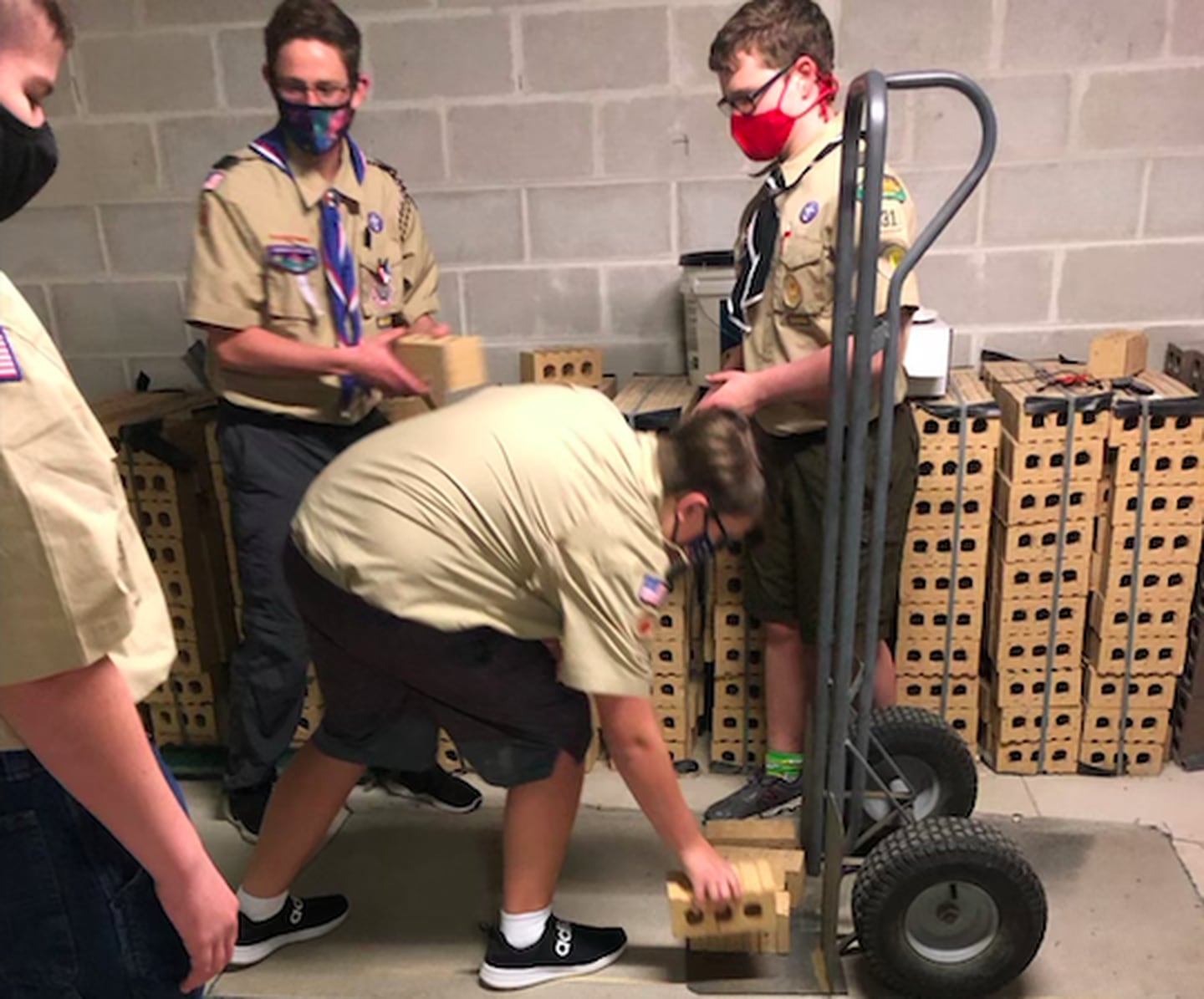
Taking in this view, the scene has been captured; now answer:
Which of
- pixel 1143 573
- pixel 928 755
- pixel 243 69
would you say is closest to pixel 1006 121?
pixel 1143 573

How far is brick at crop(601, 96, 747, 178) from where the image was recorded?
2.63 m

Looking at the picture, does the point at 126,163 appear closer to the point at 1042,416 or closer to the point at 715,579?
the point at 715,579

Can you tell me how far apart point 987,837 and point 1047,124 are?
1.73 metres

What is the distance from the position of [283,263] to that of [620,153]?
38.6 inches

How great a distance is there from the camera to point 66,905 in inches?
35.8

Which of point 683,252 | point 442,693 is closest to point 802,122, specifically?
point 683,252

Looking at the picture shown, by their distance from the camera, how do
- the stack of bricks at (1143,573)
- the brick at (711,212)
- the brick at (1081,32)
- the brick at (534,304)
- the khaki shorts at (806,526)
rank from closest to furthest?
the khaki shorts at (806,526) → the stack of bricks at (1143,573) → the brick at (1081,32) → the brick at (711,212) → the brick at (534,304)

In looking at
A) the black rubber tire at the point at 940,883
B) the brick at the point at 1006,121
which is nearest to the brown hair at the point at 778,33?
the brick at the point at 1006,121

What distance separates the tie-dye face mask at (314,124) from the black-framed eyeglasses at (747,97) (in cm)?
75

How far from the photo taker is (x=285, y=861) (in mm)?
1923

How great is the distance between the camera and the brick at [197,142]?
2744 millimetres

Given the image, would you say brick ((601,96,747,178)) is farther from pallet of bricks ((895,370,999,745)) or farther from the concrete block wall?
pallet of bricks ((895,370,999,745))

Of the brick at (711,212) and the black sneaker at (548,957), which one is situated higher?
the brick at (711,212)

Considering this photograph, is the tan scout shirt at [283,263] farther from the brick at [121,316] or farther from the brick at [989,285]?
the brick at [989,285]
